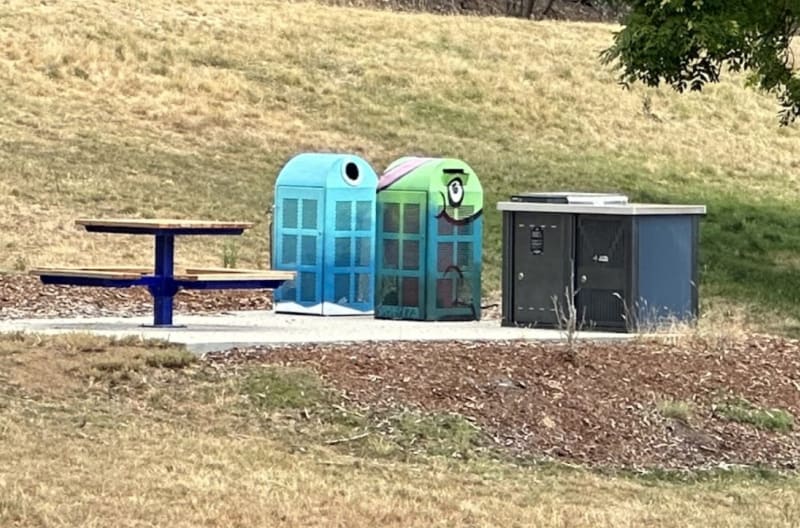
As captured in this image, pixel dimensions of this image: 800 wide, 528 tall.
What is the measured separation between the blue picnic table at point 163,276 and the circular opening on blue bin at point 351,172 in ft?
6.27

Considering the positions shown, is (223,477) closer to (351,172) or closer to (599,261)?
(599,261)

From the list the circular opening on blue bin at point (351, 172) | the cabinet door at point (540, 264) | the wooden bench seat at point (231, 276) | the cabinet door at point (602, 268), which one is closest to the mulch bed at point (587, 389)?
the cabinet door at point (602, 268)

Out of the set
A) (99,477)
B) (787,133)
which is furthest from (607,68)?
(99,477)

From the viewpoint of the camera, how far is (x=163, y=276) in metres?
13.4

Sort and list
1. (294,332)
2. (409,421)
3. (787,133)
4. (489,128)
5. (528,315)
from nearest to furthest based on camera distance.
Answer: (409,421) < (294,332) < (528,315) < (489,128) < (787,133)

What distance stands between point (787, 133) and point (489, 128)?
26.0 ft

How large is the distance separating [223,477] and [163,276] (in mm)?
4675

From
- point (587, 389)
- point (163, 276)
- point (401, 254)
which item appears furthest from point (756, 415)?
point (163, 276)

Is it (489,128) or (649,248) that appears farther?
(489,128)

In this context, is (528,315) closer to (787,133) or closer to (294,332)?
(294,332)

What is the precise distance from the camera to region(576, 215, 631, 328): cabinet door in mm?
13781

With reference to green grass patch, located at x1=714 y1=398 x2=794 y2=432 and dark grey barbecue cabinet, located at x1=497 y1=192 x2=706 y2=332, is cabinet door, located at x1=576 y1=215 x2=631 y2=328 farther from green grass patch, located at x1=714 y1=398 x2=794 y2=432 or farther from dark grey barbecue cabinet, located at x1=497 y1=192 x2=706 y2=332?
green grass patch, located at x1=714 y1=398 x2=794 y2=432

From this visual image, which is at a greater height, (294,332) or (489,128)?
(489,128)

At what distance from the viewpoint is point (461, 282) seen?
15.0 meters
